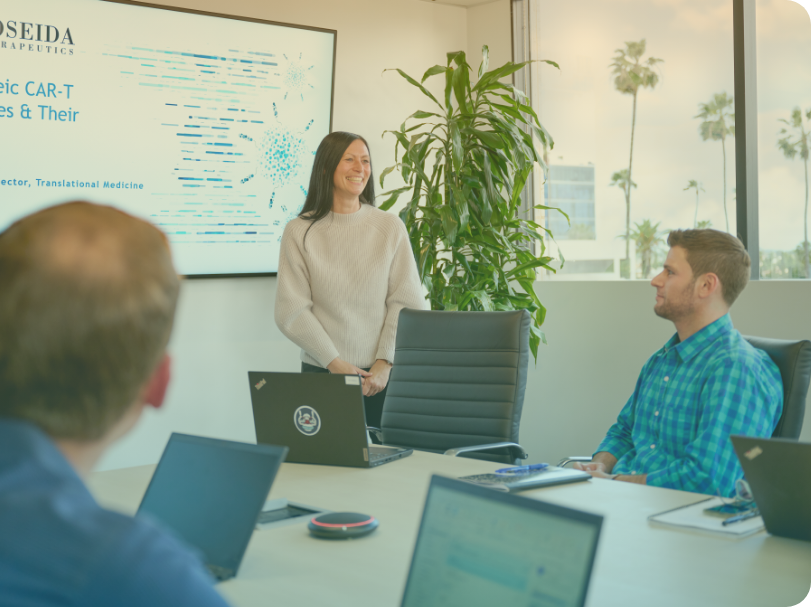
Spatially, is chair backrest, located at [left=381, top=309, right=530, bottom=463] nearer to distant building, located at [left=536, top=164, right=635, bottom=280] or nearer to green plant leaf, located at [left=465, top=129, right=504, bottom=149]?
green plant leaf, located at [left=465, top=129, right=504, bottom=149]

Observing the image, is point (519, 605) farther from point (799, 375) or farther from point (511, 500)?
point (799, 375)

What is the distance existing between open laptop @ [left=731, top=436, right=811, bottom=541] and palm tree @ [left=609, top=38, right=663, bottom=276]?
292cm

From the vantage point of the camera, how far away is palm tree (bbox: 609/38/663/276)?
4.21 metres

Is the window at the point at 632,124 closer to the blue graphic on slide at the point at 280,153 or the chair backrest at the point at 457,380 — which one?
the blue graphic on slide at the point at 280,153

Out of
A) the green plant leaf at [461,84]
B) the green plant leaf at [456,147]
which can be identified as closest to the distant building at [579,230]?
the green plant leaf at [461,84]

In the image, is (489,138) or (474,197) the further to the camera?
A: (474,197)

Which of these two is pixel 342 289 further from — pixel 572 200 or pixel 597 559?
pixel 597 559

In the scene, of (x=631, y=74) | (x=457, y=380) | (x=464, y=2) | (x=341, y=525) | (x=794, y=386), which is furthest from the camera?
(x=464, y=2)

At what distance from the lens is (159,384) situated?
71cm

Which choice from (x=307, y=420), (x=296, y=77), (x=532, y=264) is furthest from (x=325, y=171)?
(x=307, y=420)

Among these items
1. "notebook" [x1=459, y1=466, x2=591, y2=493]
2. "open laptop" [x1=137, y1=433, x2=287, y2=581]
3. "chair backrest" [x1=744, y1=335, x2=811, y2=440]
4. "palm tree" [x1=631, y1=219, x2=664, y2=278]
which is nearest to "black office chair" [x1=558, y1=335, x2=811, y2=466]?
"chair backrest" [x1=744, y1=335, x2=811, y2=440]

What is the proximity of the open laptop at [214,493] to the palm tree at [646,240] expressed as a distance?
3.16 m

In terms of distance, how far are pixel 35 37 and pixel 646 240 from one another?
2.98 metres

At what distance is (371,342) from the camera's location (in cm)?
337
